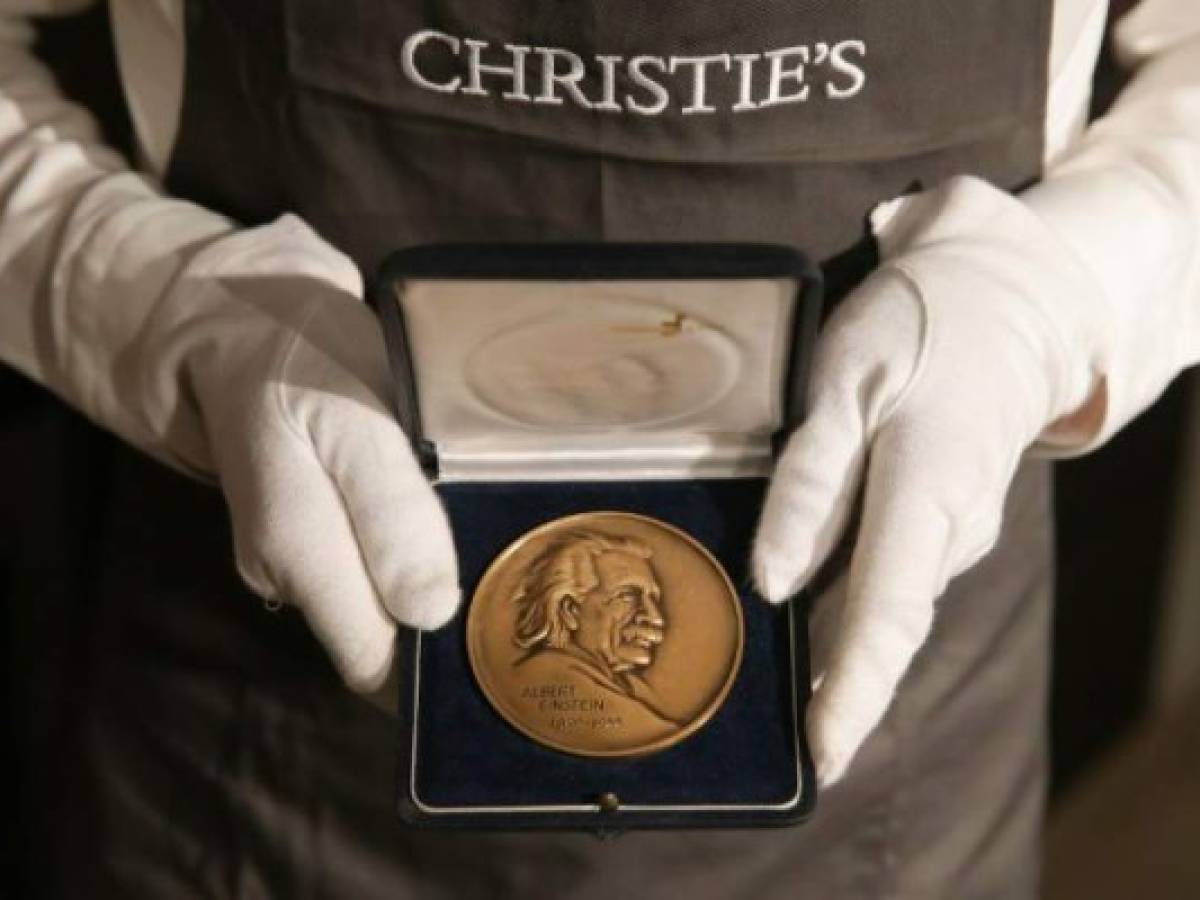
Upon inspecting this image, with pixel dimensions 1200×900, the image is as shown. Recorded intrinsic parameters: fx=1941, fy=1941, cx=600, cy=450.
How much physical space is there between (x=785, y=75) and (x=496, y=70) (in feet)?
0.32

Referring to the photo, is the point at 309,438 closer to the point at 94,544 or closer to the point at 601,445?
the point at 601,445

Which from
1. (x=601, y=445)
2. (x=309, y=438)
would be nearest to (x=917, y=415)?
(x=601, y=445)

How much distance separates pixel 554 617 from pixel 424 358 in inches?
3.9

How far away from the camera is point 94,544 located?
91cm

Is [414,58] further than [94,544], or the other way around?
[94,544]

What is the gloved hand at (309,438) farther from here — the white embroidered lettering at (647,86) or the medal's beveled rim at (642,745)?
the white embroidered lettering at (647,86)

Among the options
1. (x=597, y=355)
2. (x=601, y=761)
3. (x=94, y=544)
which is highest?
(x=597, y=355)

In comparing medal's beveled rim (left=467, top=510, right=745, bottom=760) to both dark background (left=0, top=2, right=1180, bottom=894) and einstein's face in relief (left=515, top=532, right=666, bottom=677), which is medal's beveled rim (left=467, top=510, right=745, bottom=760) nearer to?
einstein's face in relief (left=515, top=532, right=666, bottom=677)

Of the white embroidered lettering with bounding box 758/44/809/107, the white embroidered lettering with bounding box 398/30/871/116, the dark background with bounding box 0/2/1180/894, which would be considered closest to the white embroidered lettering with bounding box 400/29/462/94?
the white embroidered lettering with bounding box 398/30/871/116

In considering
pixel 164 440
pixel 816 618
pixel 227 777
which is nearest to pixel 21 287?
pixel 164 440

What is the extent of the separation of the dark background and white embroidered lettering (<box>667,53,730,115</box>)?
243mm

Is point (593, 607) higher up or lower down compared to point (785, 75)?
lower down

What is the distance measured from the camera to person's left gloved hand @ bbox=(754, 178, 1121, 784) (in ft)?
2.12

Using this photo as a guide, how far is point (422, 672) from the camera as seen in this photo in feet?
2.15
